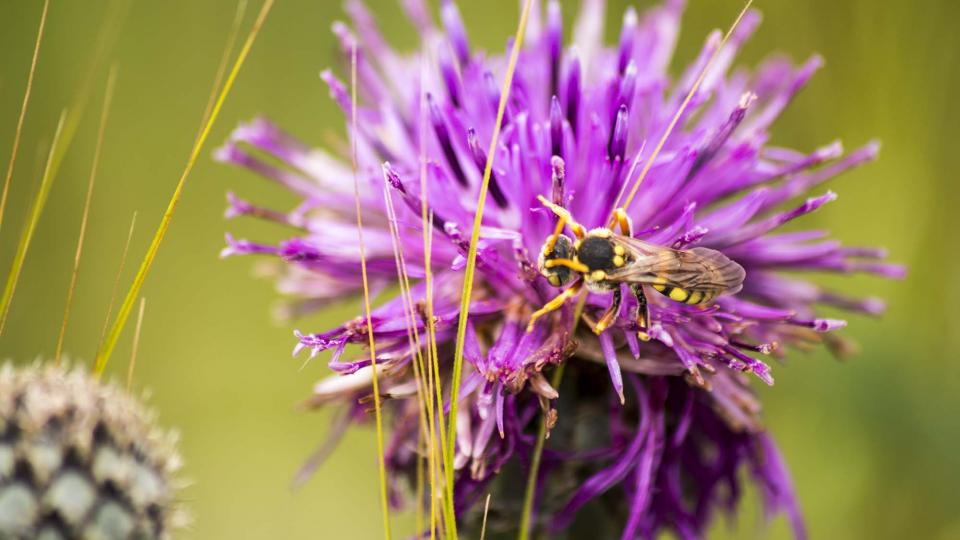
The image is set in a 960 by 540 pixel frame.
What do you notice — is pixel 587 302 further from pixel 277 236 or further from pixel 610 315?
pixel 277 236

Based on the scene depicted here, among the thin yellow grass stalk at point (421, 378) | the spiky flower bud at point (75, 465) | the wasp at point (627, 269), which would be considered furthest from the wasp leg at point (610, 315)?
the spiky flower bud at point (75, 465)

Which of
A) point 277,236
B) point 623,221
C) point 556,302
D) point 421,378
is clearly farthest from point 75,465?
point 277,236

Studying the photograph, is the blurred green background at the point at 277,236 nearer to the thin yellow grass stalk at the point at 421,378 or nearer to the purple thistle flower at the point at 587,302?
the purple thistle flower at the point at 587,302

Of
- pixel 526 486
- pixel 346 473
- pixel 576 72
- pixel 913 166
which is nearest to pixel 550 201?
pixel 576 72

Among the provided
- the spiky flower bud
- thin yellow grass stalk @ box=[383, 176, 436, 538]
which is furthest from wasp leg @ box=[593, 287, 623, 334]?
the spiky flower bud

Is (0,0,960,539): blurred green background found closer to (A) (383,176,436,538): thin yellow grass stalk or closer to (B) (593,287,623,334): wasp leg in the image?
(B) (593,287,623,334): wasp leg

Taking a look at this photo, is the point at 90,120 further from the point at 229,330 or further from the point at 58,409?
the point at 58,409
